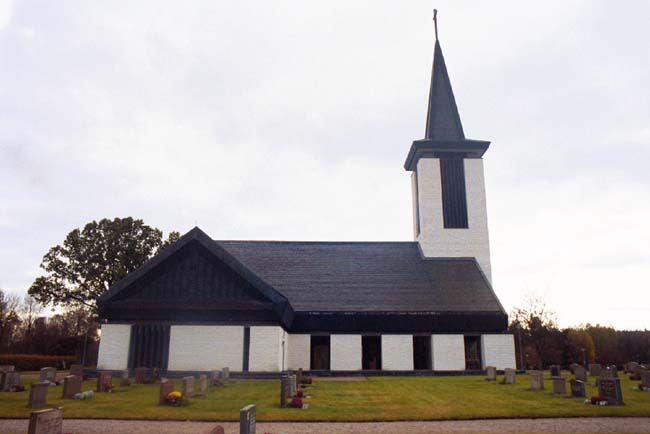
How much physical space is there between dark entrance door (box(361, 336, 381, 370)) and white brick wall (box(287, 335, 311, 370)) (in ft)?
11.2

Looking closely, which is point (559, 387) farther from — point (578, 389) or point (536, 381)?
point (536, 381)

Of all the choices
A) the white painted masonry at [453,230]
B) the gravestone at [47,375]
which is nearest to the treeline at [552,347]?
the white painted masonry at [453,230]

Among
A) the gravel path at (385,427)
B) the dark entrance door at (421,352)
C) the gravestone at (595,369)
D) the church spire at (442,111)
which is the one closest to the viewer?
the gravel path at (385,427)

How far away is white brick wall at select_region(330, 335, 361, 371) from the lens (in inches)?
1216

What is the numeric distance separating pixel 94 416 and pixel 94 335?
53108mm

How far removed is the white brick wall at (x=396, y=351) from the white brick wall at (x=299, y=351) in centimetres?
443

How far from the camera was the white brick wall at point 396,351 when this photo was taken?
102ft

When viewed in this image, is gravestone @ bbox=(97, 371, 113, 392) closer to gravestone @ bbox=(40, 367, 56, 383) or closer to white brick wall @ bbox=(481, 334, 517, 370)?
gravestone @ bbox=(40, 367, 56, 383)

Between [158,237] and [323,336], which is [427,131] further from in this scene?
[158,237]

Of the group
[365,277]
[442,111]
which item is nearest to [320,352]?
[365,277]

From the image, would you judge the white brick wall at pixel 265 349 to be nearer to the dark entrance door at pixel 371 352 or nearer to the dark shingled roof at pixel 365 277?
the dark shingled roof at pixel 365 277

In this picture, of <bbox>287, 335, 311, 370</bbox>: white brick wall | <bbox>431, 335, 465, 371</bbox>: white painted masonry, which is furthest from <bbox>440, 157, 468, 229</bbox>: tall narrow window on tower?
<bbox>287, 335, 311, 370</bbox>: white brick wall

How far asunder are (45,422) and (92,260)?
41.4 m

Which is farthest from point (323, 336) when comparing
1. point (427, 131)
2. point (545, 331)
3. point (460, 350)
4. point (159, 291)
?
point (545, 331)
